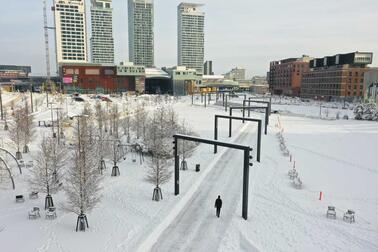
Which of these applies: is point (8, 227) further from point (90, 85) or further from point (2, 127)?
point (90, 85)

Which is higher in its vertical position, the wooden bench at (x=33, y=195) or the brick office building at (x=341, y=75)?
the brick office building at (x=341, y=75)

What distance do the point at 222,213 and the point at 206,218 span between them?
Answer: 5.40 ft

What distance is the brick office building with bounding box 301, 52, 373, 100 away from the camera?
133 m

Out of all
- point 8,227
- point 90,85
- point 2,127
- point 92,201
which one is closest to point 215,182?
point 92,201

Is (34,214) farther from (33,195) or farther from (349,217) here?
(349,217)

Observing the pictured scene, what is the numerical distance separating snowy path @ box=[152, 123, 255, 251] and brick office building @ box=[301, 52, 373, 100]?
121 meters

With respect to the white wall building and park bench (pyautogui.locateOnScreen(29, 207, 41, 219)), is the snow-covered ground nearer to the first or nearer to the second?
park bench (pyautogui.locateOnScreen(29, 207, 41, 219))

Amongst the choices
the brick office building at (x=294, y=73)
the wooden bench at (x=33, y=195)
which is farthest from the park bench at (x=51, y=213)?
the brick office building at (x=294, y=73)

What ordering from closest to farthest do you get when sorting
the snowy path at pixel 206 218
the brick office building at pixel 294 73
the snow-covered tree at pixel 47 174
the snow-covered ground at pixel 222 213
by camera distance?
1. the snowy path at pixel 206 218
2. the snow-covered ground at pixel 222 213
3. the snow-covered tree at pixel 47 174
4. the brick office building at pixel 294 73

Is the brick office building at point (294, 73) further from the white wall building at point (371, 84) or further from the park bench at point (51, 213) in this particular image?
the park bench at point (51, 213)

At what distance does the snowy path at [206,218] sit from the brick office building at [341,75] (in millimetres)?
121456

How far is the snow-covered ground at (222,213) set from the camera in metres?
18.4

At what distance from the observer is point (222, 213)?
74.3ft

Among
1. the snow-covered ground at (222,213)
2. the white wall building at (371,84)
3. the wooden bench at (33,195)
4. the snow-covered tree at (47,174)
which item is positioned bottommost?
the snow-covered ground at (222,213)
